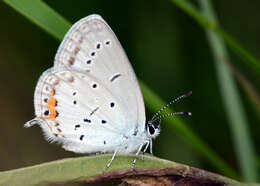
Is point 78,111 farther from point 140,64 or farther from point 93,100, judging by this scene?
point 140,64

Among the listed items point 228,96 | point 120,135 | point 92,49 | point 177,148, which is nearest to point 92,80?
point 92,49

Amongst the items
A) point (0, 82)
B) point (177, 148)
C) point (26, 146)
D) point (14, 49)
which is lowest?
point (26, 146)

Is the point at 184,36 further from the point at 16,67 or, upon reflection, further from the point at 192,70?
the point at 16,67

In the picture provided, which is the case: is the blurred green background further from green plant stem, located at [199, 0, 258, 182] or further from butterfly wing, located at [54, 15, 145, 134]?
butterfly wing, located at [54, 15, 145, 134]

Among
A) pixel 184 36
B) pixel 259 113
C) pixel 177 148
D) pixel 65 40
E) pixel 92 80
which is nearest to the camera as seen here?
pixel 65 40

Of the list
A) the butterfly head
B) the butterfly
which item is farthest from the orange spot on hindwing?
the butterfly head

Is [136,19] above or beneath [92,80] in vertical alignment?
above

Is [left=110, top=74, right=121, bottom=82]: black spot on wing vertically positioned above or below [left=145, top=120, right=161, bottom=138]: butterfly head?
above
